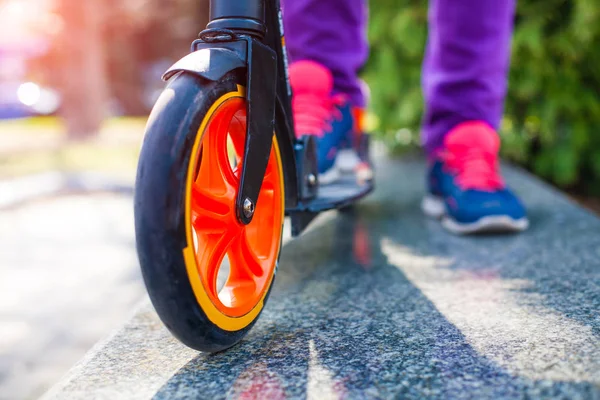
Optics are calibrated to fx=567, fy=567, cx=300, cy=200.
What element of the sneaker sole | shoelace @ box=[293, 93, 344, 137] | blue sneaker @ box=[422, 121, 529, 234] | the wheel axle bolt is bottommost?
the sneaker sole

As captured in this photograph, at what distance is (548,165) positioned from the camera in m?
3.23

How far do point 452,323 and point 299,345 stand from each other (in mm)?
268

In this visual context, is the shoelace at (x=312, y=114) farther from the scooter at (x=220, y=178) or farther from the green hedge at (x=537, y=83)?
the green hedge at (x=537, y=83)

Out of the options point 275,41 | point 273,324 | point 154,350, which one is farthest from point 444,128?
point 154,350

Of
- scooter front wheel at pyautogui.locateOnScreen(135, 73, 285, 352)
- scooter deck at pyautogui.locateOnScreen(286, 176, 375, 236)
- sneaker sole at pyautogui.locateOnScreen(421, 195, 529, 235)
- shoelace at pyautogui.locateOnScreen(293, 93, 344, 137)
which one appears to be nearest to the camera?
scooter front wheel at pyautogui.locateOnScreen(135, 73, 285, 352)

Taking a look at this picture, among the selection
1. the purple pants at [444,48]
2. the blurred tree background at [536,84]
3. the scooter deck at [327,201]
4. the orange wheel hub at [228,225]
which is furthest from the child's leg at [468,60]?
→ the blurred tree background at [536,84]

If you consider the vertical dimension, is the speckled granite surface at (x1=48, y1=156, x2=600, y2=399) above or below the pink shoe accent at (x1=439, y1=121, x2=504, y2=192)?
below

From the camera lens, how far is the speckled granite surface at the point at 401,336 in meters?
0.77

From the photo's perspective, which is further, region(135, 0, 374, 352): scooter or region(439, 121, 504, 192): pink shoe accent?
region(439, 121, 504, 192): pink shoe accent

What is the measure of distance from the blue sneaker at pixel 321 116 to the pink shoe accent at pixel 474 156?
0.35 metres

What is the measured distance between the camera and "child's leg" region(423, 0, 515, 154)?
170cm

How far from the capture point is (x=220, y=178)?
88 centimetres

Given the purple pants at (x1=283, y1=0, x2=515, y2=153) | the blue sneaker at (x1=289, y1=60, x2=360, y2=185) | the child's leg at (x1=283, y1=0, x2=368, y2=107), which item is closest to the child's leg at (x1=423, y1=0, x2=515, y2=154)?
the purple pants at (x1=283, y1=0, x2=515, y2=153)

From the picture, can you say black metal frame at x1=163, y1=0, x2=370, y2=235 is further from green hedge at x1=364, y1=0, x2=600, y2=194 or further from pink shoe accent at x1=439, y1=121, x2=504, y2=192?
green hedge at x1=364, y1=0, x2=600, y2=194
